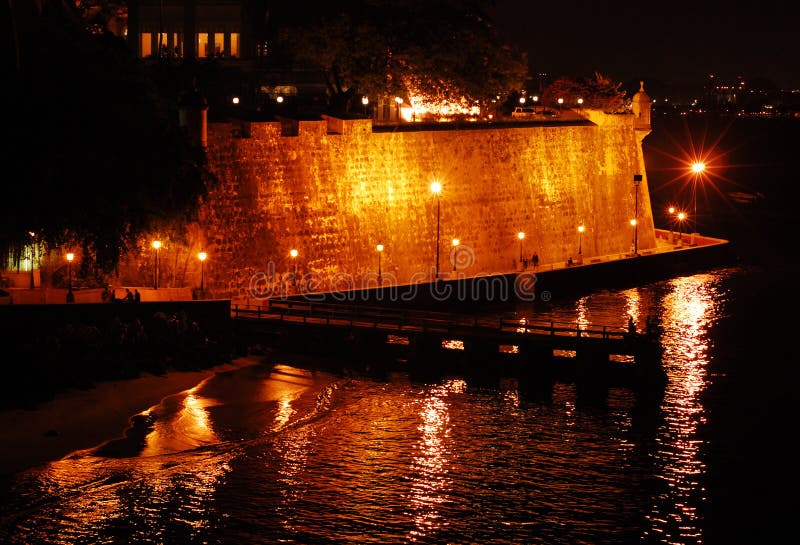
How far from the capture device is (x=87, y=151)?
103 ft

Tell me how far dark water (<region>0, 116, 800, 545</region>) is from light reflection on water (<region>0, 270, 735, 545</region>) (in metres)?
0.05

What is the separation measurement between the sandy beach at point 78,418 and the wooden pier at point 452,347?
13.5 ft

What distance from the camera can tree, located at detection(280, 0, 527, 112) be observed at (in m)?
49.4

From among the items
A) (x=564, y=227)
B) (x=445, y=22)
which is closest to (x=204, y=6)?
(x=445, y=22)

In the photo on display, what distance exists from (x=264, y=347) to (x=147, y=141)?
6.79 m

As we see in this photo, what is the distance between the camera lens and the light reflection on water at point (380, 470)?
22922 mm

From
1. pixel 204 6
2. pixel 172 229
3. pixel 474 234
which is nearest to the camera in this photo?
pixel 172 229

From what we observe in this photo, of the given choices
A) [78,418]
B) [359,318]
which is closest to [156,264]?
→ [359,318]

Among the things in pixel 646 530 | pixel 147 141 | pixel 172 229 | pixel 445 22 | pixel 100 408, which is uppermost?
pixel 445 22

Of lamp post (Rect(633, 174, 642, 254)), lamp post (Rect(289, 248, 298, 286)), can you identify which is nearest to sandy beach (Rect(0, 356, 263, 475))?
lamp post (Rect(289, 248, 298, 286))

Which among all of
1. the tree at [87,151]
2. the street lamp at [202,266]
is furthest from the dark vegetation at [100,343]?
the street lamp at [202,266]

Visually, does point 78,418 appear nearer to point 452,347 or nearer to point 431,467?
point 431,467

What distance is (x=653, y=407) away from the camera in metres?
31.7

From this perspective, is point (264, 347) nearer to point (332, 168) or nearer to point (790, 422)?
point (332, 168)
